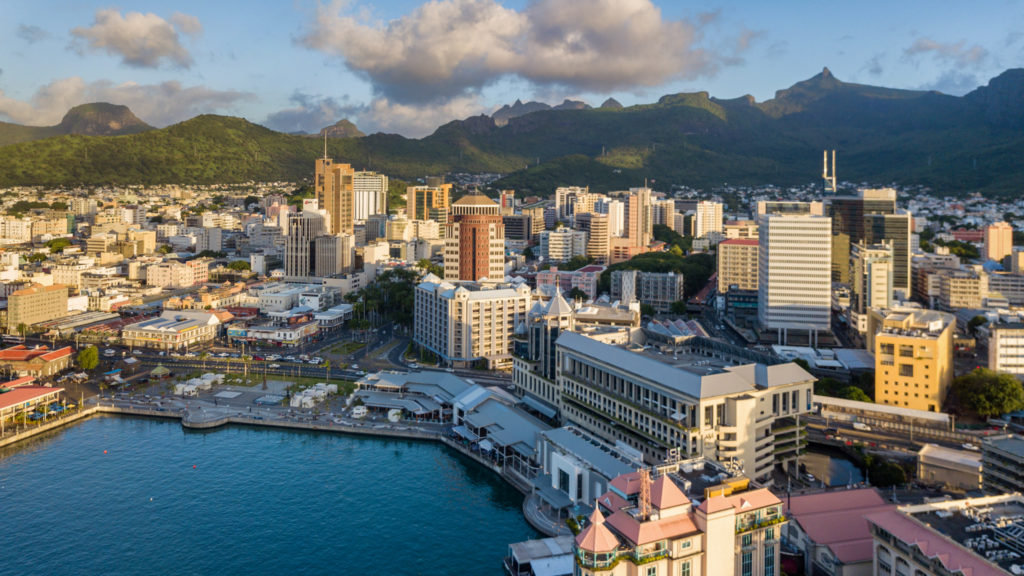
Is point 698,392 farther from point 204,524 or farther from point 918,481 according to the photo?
point 204,524

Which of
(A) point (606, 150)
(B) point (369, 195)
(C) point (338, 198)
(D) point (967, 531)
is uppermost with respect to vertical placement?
(A) point (606, 150)

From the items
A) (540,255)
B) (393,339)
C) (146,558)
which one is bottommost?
(146,558)

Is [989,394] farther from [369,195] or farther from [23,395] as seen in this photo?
[369,195]

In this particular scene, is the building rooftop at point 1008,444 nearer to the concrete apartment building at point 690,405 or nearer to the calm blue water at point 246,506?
the concrete apartment building at point 690,405

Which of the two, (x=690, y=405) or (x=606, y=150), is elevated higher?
(x=606, y=150)

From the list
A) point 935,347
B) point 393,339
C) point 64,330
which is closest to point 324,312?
point 393,339

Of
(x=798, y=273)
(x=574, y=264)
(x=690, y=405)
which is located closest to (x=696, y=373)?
(x=690, y=405)

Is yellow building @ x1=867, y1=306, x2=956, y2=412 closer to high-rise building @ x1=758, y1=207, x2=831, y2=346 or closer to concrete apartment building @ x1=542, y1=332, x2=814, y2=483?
concrete apartment building @ x1=542, y1=332, x2=814, y2=483

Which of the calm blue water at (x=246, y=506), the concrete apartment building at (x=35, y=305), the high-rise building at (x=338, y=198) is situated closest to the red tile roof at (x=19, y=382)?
the calm blue water at (x=246, y=506)
